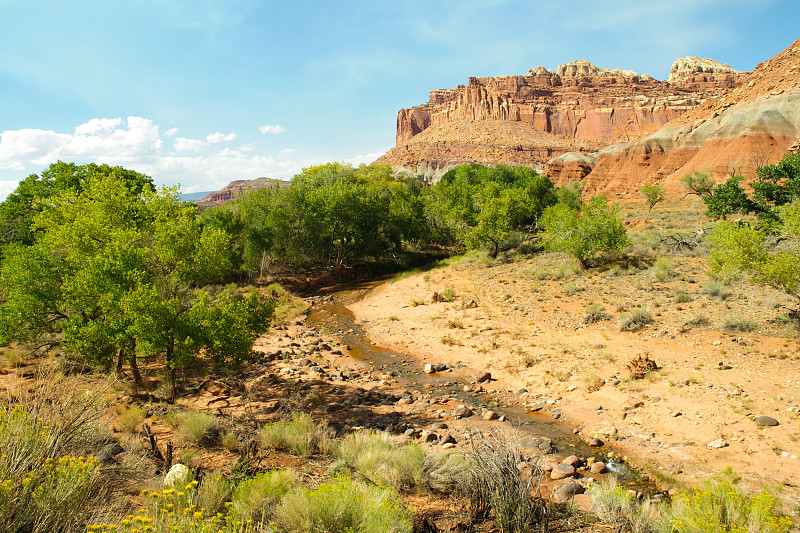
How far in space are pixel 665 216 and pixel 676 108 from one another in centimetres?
12585

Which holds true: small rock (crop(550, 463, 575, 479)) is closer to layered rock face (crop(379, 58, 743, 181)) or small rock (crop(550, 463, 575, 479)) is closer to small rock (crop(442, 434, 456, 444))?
small rock (crop(442, 434, 456, 444))

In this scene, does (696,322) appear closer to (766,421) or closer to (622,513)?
(766,421)

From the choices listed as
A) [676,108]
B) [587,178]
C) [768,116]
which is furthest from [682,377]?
[676,108]

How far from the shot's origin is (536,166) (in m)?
113

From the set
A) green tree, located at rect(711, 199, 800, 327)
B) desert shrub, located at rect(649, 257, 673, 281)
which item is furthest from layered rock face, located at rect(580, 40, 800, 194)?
green tree, located at rect(711, 199, 800, 327)

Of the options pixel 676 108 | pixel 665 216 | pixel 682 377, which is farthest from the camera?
pixel 676 108

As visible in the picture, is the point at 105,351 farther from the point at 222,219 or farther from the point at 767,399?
the point at 222,219

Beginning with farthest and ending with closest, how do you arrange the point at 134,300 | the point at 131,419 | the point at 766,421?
the point at 134,300, the point at 766,421, the point at 131,419

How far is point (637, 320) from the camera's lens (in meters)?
14.4

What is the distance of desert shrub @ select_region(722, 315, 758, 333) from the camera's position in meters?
12.4

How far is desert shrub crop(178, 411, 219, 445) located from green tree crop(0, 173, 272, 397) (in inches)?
51.7

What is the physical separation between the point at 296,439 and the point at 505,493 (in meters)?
4.24

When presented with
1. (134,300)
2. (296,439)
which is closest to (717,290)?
(296,439)

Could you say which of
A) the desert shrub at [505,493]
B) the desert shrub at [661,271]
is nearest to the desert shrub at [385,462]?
the desert shrub at [505,493]
